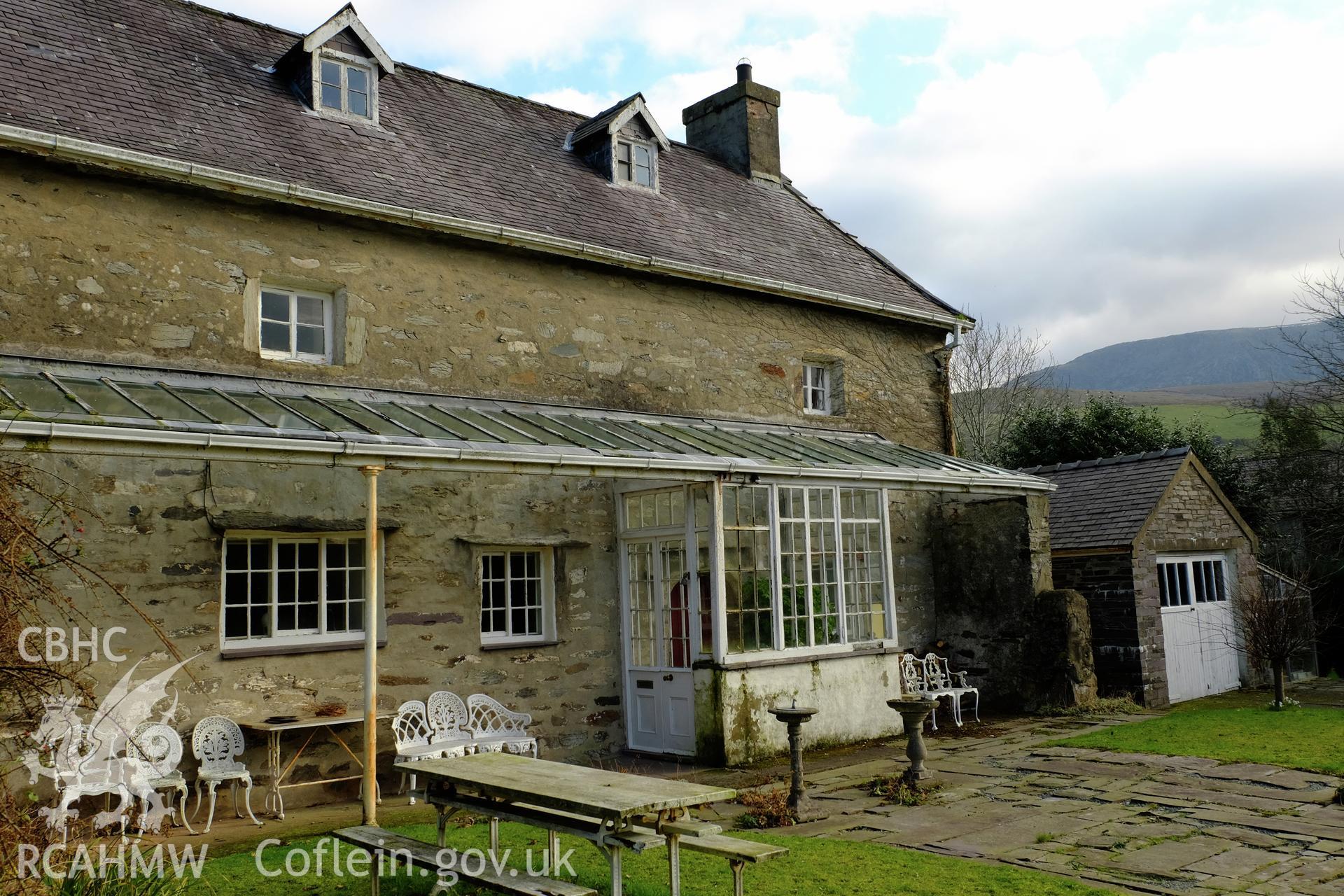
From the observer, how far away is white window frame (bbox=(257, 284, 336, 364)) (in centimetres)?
942

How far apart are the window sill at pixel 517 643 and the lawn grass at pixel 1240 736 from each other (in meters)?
5.19

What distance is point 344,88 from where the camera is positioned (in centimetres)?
1137

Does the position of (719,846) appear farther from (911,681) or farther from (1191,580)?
(1191,580)

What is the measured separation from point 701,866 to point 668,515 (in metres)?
4.87

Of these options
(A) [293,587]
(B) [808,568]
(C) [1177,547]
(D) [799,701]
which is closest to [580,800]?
(A) [293,587]

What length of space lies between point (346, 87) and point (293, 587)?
5670 mm

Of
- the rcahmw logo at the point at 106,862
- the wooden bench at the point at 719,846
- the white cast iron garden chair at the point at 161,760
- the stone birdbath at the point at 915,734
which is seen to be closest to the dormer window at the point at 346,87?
the white cast iron garden chair at the point at 161,760

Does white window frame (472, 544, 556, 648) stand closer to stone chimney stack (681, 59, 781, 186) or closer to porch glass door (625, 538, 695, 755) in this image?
porch glass door (625, 538, 695, 755)

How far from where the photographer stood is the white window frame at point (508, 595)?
10148mm

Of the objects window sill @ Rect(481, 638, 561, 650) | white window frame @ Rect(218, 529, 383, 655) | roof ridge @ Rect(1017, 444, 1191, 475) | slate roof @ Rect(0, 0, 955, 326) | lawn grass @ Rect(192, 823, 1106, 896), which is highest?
slate roof @ Rect(0, 0, 955, 326)

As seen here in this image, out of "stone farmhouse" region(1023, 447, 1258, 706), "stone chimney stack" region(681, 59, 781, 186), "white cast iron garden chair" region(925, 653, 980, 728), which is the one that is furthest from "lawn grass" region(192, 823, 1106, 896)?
"stone chimney stack" region(681, 59, 781, 186)

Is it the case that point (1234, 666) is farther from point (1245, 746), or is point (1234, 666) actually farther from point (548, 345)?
point (548, 345)

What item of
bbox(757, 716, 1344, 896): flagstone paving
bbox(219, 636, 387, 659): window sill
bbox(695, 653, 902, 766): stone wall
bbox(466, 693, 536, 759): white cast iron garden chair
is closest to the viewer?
bbox(757, 716, 1344, 896): flagstone paving

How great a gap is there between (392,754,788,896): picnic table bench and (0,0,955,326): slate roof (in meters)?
6.06
